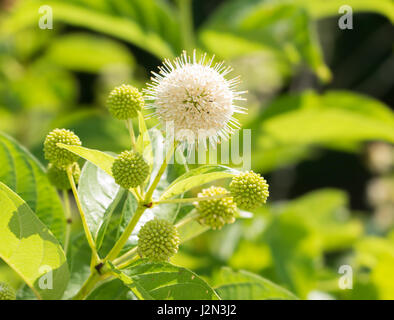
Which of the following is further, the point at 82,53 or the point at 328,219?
the point at 82,53

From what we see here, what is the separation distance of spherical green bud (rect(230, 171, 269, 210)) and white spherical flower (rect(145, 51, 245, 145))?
13cm

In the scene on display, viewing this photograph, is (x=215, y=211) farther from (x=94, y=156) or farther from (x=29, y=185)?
(x=29, y=185)

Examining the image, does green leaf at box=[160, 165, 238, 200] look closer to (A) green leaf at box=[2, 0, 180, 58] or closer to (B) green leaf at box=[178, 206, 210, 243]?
(B) green leaf at box=[178, 206, 210, 243]

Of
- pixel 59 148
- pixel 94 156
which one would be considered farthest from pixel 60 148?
pixel 94 156

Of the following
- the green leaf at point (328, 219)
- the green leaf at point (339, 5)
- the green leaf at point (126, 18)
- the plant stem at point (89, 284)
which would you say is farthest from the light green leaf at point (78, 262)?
the green leaf at point (339, 5)

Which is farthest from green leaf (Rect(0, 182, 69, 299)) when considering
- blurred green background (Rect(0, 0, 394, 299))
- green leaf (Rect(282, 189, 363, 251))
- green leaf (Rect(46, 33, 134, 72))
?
green leaf (Rect(46, 33, 134, 72))

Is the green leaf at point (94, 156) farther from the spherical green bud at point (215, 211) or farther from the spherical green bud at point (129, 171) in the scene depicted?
the spherical green bud at point (215, 211)

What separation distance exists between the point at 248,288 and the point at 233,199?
46 centimetres

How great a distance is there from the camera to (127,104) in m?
1.38

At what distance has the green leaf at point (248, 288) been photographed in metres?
1.53
